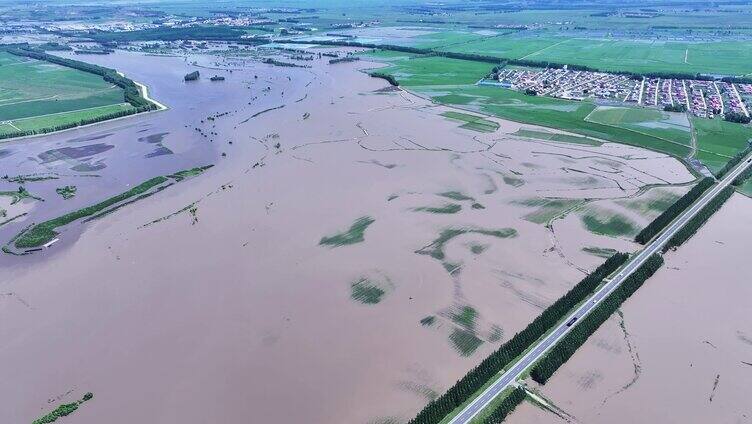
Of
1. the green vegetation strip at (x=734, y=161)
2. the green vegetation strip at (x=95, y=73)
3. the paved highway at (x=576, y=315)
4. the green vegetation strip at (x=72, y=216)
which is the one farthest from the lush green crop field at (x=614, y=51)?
the green vegetation strip at (x=72, y=216)

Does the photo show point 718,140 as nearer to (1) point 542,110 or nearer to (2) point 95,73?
(1) point 542,110

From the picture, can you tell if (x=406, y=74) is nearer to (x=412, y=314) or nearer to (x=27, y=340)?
(x=412, y=314)

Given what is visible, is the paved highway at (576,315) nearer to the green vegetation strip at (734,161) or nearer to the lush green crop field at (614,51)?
the green vegetation strip at (734,161)

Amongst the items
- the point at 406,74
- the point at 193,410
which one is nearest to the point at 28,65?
the point at 406,74

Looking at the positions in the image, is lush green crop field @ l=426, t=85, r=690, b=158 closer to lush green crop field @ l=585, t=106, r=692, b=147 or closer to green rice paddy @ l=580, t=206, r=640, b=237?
lush green crop field @ l=585, t=106, r=692, b=147

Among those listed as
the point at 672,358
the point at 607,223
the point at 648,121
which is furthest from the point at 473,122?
the point at 672,358
